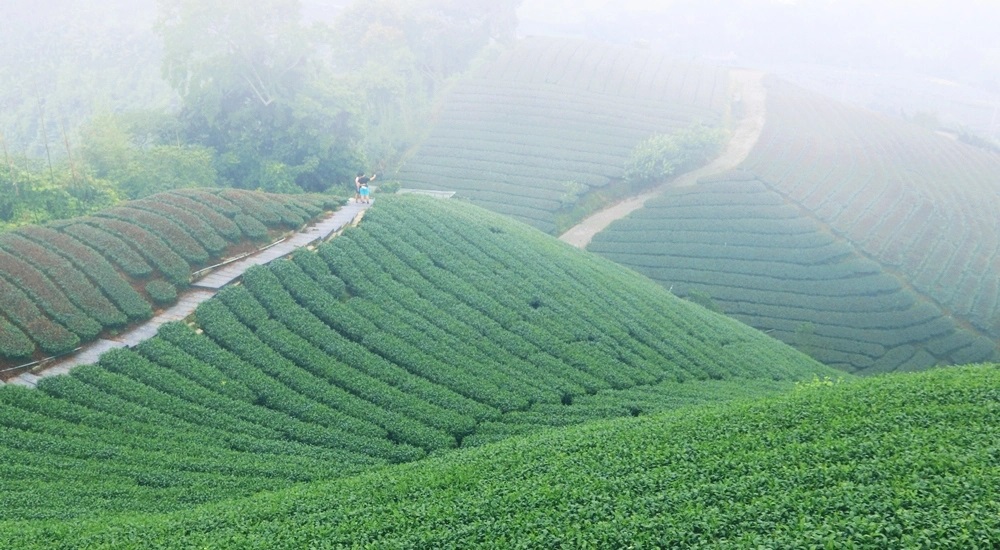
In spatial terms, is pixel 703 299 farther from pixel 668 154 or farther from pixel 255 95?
pixel 255 95

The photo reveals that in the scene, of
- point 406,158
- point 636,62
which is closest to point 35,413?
point 406,158

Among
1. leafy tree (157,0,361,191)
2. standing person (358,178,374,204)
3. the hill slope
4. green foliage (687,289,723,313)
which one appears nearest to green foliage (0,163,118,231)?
standing person (358,178,374,204)

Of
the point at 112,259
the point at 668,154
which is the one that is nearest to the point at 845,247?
the point at 668,154

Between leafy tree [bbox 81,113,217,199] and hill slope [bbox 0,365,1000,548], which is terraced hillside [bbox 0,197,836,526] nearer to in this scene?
hill slope [bbox 0,365,1000,548]

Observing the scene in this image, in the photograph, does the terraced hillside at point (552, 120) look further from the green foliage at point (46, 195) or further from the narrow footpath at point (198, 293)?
the green foliage at point (46, 195)

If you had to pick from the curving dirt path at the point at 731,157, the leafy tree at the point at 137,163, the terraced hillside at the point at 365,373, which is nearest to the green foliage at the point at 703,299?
the terraced hillside at the point at 365,373

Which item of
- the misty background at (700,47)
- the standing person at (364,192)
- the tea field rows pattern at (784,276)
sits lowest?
the tea field rows pattern at (784,276)

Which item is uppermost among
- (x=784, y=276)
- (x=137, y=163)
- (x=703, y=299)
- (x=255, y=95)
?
(x=255, y=95)
